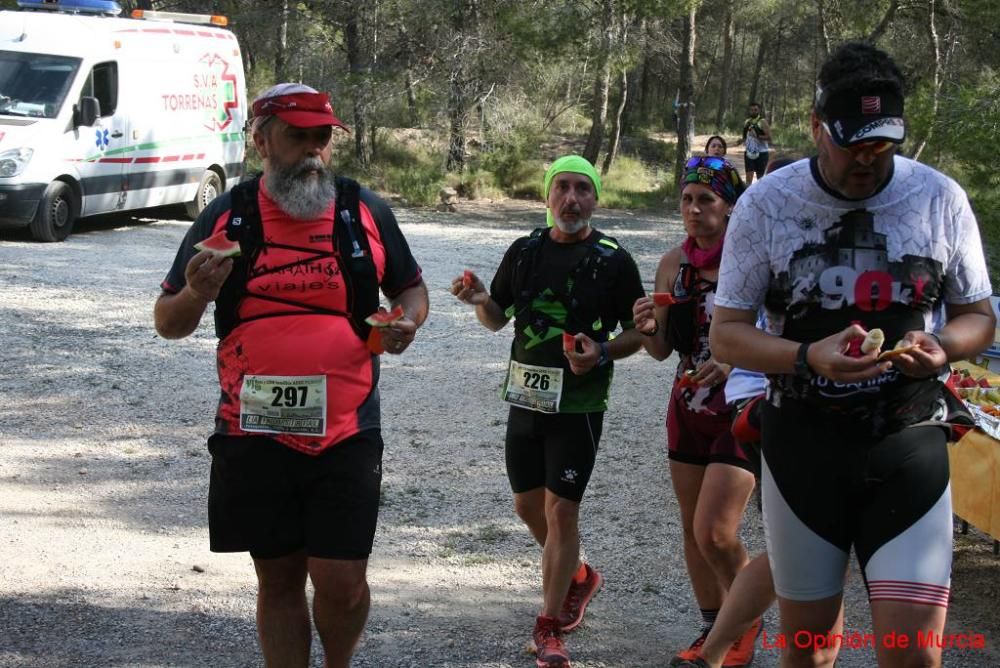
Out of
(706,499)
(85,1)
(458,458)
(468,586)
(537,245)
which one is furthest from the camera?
(85,1)

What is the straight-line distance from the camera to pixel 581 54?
24594mm

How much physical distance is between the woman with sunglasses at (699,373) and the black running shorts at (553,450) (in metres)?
0.33

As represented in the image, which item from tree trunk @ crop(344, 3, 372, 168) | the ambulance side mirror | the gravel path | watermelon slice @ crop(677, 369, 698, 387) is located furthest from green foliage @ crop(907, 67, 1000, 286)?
tree trunk @ crop(344, 3, 372, 168)

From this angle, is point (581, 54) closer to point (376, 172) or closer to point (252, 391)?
point (376, 172)

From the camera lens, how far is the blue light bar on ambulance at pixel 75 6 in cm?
1590

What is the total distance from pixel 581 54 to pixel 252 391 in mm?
22123

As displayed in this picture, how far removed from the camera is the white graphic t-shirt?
2830mm

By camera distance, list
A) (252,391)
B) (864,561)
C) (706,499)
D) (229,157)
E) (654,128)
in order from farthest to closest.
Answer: (654,128)
(229,157)
(706,499)
(252,391)
(864,561)

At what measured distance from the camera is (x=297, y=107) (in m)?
3.58

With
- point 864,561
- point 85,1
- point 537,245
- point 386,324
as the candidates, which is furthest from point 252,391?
point 85,1

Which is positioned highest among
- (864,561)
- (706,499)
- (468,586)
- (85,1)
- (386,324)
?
(85,1)

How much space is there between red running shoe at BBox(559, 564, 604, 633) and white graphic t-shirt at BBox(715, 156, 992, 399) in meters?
2.13

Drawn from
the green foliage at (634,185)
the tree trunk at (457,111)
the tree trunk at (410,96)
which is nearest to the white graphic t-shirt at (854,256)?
the green foliage at (634,185)

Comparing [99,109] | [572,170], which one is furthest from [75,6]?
Answer: [572,170]
